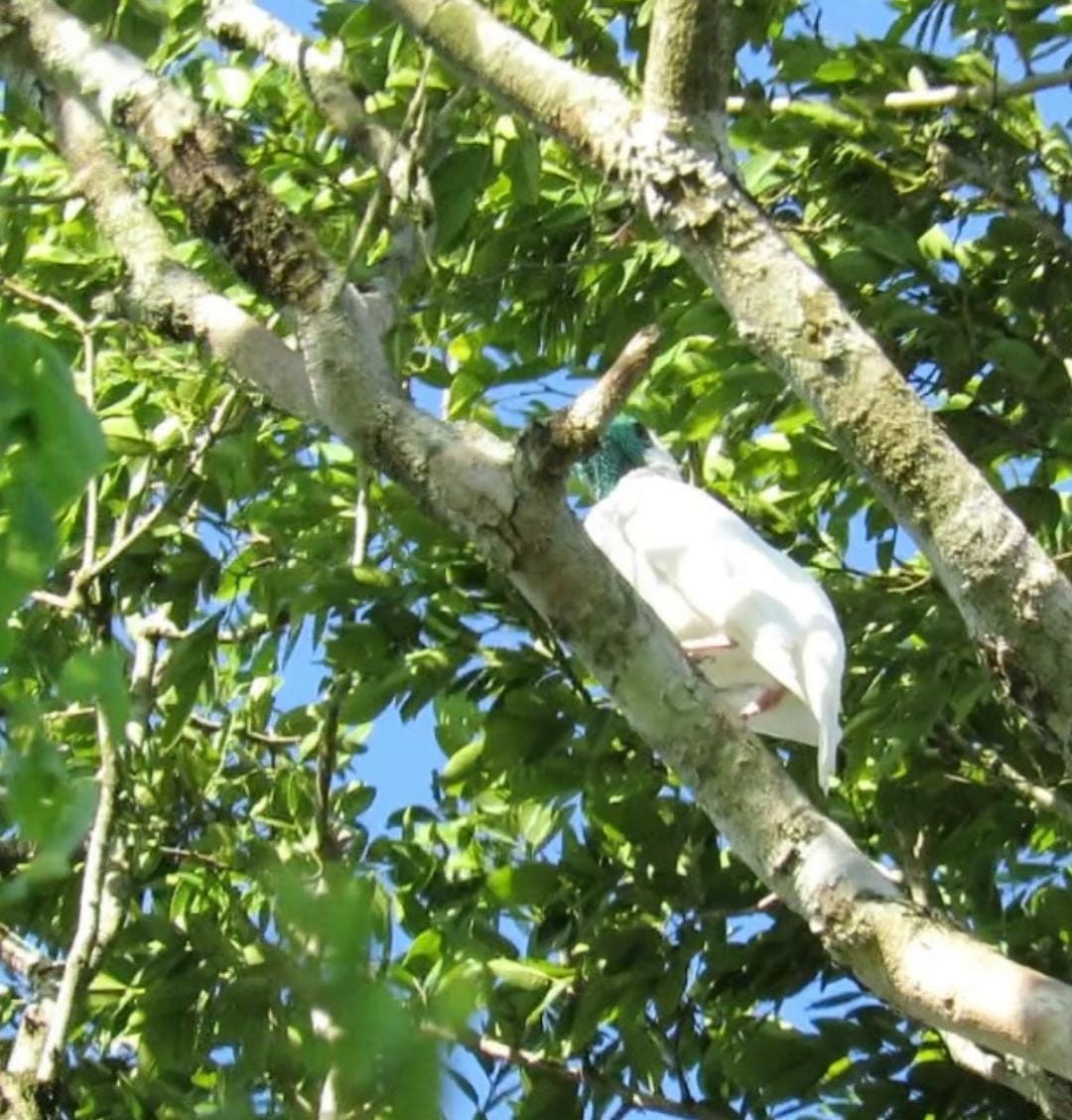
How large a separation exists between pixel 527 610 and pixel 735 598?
1.32 feet

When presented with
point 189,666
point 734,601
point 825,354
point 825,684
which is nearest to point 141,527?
point 189,666

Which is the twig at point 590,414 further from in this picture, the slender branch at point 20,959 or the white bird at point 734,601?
the slender branch at point 20,959

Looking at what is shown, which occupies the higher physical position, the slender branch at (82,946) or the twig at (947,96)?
the twig at (947,96)

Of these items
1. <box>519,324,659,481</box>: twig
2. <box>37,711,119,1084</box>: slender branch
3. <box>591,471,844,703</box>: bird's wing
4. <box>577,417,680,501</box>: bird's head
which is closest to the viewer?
<box>519,324,659,481</box>: twig

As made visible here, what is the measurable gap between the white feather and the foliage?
5.2 inches

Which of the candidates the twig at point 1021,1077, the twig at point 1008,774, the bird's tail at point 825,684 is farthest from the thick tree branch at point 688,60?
the twig at point 1008,774

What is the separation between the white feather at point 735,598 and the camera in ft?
14.1

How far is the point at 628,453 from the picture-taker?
5.24m

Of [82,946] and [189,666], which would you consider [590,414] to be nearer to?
[82,946]

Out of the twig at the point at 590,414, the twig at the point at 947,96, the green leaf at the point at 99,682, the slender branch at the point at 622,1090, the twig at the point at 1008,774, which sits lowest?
the green leaf at the point at 99,682

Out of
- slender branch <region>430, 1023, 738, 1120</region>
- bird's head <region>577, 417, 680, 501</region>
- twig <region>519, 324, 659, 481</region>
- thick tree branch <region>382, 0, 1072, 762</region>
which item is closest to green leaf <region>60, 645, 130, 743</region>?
twig <region>519, 324, 659, 481</region>

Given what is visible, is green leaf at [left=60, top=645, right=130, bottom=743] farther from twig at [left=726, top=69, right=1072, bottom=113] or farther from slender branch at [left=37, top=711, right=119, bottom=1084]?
twig at [left=726, top=69, right=1072, bottom=113]

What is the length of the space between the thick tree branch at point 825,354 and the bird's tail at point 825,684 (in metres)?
1.22

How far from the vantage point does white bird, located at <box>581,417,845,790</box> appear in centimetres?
432
